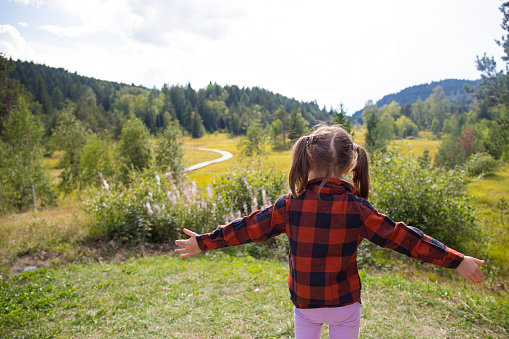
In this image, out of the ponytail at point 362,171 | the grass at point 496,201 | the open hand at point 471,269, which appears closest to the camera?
the open hand at point 471,269

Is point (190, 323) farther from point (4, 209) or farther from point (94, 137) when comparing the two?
point (94, 137)

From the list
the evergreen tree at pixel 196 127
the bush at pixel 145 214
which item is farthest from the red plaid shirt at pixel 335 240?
the evergreen tree at pixel 196 127

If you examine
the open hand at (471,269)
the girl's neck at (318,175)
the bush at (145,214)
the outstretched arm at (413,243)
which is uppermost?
the girl's neck at (318,175)

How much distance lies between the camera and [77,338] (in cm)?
→ 348

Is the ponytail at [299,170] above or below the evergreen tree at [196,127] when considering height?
below

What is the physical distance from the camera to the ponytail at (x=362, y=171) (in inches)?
88.0

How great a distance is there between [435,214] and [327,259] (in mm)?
7522

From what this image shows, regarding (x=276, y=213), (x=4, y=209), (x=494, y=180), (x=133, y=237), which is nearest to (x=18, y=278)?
(x=133, y=237)

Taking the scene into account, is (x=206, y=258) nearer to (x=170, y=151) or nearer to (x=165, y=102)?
(x=170, y=151)

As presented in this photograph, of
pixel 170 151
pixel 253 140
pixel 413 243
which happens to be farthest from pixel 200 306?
pixel 253 140

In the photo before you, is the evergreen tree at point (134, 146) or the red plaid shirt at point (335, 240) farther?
the evergreen tree at point (134, 146)

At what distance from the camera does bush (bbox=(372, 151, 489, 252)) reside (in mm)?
7973

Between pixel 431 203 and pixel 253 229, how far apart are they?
7568mm

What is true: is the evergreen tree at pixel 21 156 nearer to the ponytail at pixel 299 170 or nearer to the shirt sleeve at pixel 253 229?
the shirt sleeve at pixel 253 229
